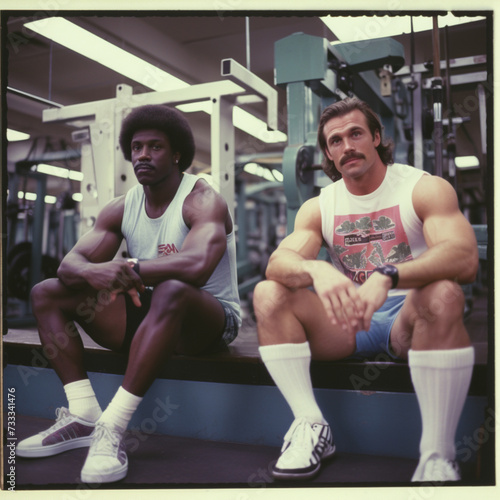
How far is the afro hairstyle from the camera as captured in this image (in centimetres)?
160

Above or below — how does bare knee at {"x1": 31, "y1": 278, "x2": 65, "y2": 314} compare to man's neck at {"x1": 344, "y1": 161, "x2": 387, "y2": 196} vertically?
below

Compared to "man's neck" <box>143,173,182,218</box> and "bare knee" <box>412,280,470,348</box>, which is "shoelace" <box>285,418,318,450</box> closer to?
"bare knee" <box>412,280,470,348</box>

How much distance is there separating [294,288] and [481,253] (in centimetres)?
101

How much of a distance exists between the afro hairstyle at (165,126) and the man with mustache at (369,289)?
1.59ft

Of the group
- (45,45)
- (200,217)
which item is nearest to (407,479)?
(200,217)

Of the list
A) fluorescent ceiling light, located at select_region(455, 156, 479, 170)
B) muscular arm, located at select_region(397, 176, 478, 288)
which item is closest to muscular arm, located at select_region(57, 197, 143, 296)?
muscular arm, located at select_region(397, 176, 478, 288)

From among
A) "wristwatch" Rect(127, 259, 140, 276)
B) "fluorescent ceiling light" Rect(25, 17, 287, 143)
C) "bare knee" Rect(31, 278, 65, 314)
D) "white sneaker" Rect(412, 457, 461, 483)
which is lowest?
"white sneaker" Rect(412, 457, 461, 483)

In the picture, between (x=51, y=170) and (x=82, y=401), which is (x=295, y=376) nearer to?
(x=82, y=401)

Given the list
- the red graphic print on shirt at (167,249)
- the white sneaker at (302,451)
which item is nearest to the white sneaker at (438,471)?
the white sneaker at (302,451)

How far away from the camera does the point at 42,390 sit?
1.68 m

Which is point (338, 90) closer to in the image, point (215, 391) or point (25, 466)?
point (215, 391)

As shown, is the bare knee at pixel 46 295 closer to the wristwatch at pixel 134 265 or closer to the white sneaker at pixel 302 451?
the wristwatch at pixel 134 265

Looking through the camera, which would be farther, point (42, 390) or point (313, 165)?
point (313, 165)

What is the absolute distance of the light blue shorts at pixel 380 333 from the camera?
1.30 metres
